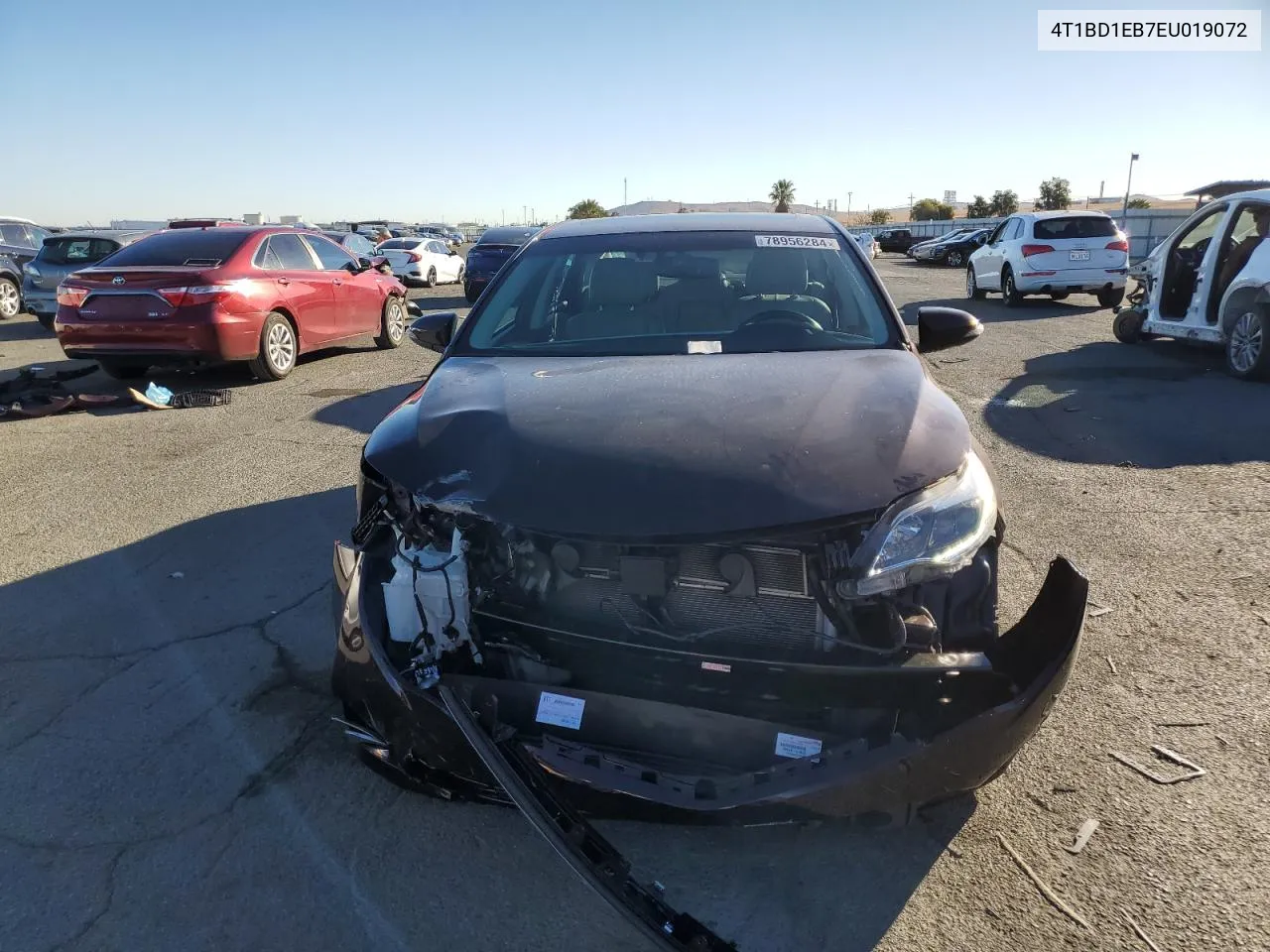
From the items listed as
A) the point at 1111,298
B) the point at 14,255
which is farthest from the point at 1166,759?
the point at 14,255

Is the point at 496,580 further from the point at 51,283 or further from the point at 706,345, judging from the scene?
the point at 51,283

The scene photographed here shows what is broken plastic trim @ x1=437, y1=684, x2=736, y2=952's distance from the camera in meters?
1.99

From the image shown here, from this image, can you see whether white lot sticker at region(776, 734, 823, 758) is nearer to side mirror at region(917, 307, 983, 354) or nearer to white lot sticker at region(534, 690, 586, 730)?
white lot sticker at region(534, 690, 586, 730)

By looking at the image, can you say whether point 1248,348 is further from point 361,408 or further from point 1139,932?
point 361,408

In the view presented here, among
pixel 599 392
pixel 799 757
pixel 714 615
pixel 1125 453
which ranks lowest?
pixel 1125 453

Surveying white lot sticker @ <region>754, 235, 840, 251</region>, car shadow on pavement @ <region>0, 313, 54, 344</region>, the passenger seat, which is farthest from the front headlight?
car shadow on pavement @ <region>0, 313, 54, 344</region>

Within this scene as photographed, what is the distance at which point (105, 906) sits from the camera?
238cm

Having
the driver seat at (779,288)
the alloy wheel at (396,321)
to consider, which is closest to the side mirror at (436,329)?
the driver seat at (779,288)

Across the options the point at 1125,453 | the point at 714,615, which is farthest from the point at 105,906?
the point at 1125,453

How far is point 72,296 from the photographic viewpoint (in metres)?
8.76

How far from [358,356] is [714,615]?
10.5m

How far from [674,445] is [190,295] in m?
7.76

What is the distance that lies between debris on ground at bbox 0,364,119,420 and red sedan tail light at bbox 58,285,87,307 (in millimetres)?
886

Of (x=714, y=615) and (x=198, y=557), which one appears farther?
(x=198, y=557)
